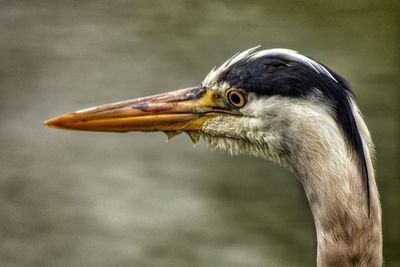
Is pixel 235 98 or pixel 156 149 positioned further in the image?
pixel 156 149

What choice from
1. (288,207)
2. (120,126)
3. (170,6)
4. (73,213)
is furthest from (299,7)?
(120,126)

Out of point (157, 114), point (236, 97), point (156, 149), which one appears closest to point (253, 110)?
point (236, 97)

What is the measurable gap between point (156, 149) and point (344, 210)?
312 centimetres

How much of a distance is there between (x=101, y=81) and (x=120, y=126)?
3.26 metres

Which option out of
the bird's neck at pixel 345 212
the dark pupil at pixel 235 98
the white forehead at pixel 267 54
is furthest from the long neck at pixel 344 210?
the dark pupil at pixel 235 98

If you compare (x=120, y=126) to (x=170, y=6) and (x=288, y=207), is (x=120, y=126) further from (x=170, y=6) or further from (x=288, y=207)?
(x=170, y=6)

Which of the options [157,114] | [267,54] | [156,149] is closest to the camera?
[267,54]

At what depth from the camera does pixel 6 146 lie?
17.5 feet

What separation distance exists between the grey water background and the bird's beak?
6.68ft

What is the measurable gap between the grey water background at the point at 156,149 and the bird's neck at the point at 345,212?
2.33 metres

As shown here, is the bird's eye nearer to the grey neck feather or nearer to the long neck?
the grey neck feather

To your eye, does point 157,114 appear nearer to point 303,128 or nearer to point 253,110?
point 253,110

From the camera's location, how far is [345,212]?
7.42ft

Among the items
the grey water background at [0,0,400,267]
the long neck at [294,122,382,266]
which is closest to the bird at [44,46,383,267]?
the long neck at [294,122,382,266]
